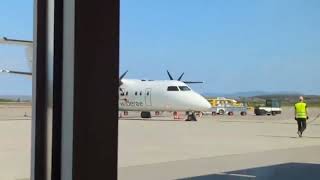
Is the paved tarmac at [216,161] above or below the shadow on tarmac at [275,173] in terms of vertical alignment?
above

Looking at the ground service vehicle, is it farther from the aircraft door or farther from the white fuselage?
the aircraft door

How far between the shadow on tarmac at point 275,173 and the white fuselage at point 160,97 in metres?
26.0

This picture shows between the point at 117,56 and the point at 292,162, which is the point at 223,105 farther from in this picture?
the point at 117,56

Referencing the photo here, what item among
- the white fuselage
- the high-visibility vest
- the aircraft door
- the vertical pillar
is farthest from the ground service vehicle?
the vertical pillar

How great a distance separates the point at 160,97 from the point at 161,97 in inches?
3.0

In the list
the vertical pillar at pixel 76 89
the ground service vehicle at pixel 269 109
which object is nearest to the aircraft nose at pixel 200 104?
the ground service vehicle at pixel 269 109

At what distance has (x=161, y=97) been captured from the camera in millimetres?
37156

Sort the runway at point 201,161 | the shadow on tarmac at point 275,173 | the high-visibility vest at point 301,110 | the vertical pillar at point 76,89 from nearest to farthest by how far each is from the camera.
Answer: the vertical pillar at point 76,89
the shadow on tarmac at point 275,173
the runway at point 201,161
the high-visibility vest at point 301,110

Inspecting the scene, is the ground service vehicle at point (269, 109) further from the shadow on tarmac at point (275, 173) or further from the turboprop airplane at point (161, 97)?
the shadow on tarmac at point (275, 173)

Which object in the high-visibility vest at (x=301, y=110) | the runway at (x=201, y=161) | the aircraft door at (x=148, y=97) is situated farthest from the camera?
the aircraft door at (x=148, y=97)

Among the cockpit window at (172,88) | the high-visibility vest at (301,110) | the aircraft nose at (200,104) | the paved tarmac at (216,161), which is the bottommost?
the paved tarmac at (216,161)

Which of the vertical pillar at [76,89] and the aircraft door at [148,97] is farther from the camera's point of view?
the aircraft door at [148,97]

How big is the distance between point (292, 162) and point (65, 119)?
30.1 ft

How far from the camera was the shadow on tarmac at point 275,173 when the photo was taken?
876 centimetres
